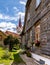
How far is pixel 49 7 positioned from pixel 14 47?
21621 millimetres

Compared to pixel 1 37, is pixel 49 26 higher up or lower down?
lower down

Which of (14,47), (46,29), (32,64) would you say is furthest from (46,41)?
(14,47)

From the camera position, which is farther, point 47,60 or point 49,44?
point 49,44

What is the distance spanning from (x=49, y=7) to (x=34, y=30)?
492cm

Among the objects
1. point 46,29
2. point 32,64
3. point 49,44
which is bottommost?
point 32,64

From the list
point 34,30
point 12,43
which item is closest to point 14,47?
point 12,43

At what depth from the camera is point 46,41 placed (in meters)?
8.86

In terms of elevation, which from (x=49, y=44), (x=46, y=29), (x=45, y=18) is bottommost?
(x=49, y=44)

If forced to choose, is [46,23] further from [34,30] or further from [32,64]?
[34,30]

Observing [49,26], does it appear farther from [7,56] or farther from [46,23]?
[7,56]

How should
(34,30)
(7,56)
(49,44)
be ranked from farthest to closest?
1. (7,56)
2. (34,30)
3. (49,44)

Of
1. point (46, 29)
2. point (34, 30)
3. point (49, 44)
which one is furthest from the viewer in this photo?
point (34, 30)

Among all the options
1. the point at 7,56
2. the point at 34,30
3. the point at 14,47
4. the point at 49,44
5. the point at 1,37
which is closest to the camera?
the point at 49,44

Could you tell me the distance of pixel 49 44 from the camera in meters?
8.21
